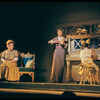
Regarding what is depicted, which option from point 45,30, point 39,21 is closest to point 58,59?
point 45,30

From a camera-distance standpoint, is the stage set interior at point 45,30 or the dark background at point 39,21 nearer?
the stage set interior at point 45,30

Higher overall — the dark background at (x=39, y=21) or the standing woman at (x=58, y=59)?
the dark background at (x=39, y=21)

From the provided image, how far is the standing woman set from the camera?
23.7 ft

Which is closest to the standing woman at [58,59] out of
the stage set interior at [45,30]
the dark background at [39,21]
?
the stage set interior at [45,30]

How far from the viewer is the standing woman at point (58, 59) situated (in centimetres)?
723

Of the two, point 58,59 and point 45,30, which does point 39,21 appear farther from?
point 58,59

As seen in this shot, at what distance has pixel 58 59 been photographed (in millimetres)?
7289

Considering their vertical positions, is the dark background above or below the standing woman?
above

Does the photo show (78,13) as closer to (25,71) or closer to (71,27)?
(71,27)

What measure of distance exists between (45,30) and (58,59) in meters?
1.54

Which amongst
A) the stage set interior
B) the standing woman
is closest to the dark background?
the stage set interior

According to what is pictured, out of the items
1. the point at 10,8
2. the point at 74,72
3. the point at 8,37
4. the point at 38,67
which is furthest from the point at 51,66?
the point at 10,8

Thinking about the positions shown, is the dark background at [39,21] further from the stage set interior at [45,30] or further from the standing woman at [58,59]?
the standing woman at [58,59]

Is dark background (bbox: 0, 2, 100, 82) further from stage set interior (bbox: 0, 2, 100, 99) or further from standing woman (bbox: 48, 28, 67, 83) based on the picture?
standing woman (bbox: 48, 28, 67, 83)
